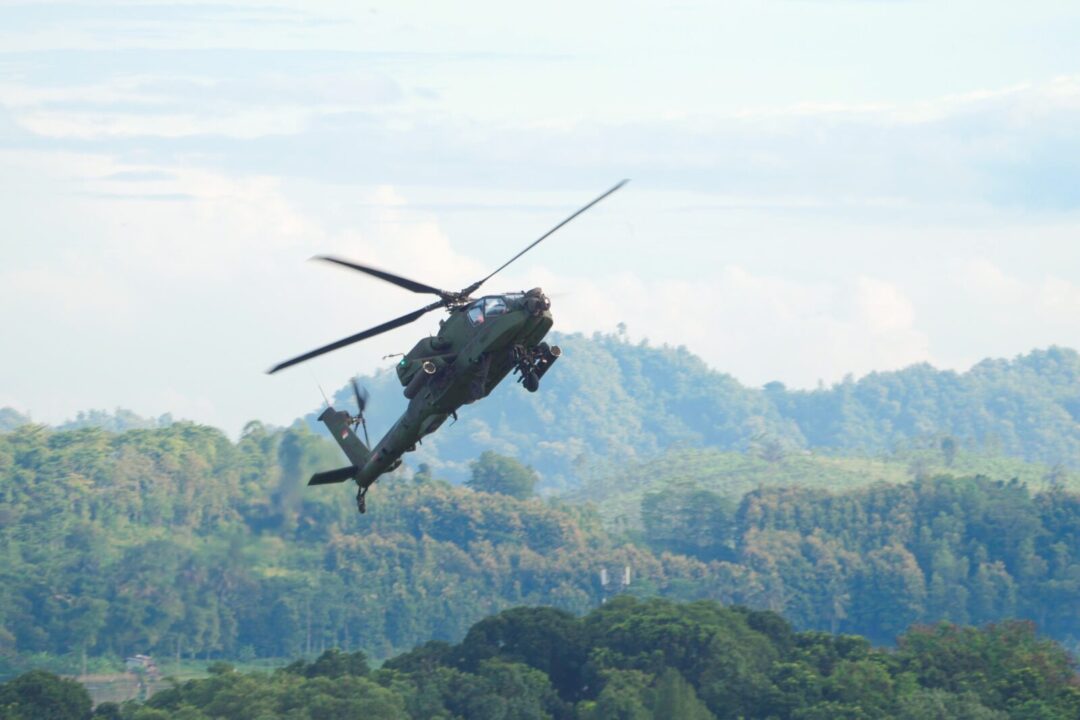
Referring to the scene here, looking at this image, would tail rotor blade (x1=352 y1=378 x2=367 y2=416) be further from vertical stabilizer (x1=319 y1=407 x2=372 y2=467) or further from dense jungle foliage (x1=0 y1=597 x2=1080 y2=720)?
dense jungle foliage (x1=0 y1=597 x2=1080 y2=720)

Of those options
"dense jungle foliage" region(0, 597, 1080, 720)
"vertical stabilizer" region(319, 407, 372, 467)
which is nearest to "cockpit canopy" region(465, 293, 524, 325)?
"vertical stabilizer" region(319, 407, 372, 467)

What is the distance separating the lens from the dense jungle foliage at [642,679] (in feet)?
343

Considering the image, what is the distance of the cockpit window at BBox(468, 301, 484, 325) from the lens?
45.7 m

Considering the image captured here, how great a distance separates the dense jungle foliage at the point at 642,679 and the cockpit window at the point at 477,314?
59.2m

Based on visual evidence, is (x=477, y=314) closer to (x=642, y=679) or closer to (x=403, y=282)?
(x=403, y=282)

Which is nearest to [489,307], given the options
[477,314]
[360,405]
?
[477,314]

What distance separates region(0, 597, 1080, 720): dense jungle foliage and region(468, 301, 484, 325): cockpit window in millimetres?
59249

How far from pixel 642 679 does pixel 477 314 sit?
7033 cm

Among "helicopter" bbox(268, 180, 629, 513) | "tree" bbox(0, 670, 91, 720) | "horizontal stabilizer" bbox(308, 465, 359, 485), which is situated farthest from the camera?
"tree" bbox(0, 670, 91, 720)

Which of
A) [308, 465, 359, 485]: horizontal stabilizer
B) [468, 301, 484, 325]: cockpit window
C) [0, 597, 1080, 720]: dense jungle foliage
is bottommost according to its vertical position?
[0, 597, 1080, 720]: dense jungle foliage

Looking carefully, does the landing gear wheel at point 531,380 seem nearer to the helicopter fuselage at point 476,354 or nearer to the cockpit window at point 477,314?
the helicopter fuselage at point 476,354

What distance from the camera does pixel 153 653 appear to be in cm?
17138

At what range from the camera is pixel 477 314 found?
150ft

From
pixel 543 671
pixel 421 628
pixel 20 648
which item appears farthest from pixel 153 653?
pixel 543 671
